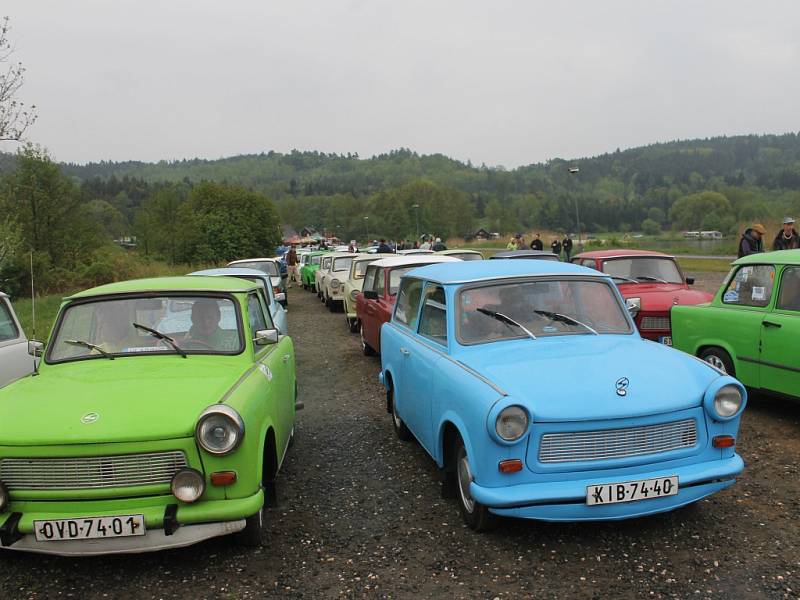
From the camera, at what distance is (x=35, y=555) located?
12.8ft

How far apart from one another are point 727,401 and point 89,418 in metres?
3.68

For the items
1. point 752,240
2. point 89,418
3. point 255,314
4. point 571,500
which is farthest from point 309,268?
point 571,500

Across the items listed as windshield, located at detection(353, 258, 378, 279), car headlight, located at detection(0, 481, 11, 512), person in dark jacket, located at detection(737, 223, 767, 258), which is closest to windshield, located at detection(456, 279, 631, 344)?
car headlight, located at detection(0, 481, 11, 512)

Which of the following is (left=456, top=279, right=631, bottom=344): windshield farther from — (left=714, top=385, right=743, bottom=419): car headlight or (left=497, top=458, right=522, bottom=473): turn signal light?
Result: (left=497, top=458, right=522, bottom=473): turn signal light

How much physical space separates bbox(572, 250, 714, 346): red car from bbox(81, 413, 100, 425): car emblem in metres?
6.74

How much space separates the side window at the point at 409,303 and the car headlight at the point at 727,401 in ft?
8.34

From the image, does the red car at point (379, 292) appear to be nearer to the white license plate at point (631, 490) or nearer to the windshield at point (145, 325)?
the windshield at point (145, 325)

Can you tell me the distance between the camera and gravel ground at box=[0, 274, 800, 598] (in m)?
3.42

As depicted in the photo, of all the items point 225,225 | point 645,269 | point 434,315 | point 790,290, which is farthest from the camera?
point 225,225

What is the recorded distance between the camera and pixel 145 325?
473 cm

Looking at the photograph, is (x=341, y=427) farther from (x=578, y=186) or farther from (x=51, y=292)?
(x=578, y=186)

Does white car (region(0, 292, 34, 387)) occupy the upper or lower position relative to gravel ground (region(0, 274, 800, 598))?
upper

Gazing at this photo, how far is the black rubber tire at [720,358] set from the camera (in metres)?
6.52

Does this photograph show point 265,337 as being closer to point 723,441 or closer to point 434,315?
point 434,315
